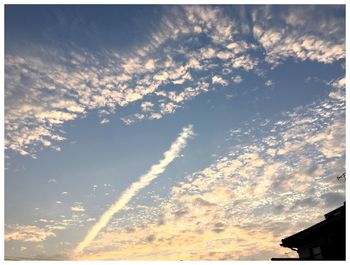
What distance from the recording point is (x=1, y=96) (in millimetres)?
10414

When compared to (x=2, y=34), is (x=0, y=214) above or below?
below

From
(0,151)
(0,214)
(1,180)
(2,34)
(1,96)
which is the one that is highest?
(2,34)

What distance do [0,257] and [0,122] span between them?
A: 422 centimetres

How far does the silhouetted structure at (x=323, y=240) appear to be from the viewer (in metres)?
16.3

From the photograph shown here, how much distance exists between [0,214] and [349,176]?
37.9ft

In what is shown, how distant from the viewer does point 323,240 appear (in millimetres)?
17531

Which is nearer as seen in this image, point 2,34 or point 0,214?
point 0,214

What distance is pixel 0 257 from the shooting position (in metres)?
8.98

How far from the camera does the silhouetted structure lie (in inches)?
642

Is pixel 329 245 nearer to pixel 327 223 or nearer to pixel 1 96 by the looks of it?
pixel 327 223
